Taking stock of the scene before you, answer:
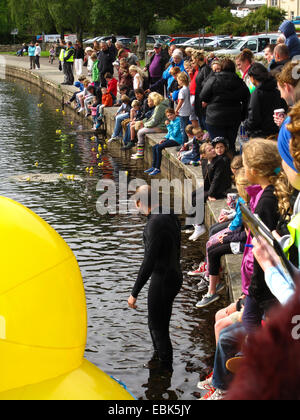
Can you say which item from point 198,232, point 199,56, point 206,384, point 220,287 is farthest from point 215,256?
point 199,56

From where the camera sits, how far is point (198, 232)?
9586mm

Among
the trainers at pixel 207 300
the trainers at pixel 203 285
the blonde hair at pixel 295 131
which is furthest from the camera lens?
the trainers at pixel 203 285

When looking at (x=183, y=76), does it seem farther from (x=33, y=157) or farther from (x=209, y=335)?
(x=209, y=335)

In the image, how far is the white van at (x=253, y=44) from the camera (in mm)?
36844

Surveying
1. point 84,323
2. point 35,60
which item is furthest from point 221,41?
point 84,323

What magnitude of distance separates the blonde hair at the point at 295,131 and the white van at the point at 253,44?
3442 centimetres

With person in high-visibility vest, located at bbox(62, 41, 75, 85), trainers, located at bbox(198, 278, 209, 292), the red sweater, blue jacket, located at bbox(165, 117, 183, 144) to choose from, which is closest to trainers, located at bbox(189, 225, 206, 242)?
trainers, located at bbox(198, 278, 209, 292)

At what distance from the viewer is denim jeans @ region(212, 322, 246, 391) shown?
4.59 meters

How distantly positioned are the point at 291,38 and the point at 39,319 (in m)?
8.66

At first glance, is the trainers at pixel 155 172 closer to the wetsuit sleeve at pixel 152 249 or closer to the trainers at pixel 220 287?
the trainers at pixel 220 287

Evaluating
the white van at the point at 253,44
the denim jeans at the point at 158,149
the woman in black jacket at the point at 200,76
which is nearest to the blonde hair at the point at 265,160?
the woman in black jacket at the point at 200,76

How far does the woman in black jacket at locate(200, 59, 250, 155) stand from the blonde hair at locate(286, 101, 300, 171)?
761 cm

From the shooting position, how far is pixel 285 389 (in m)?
1.41

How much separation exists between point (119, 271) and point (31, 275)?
19.0 ft
